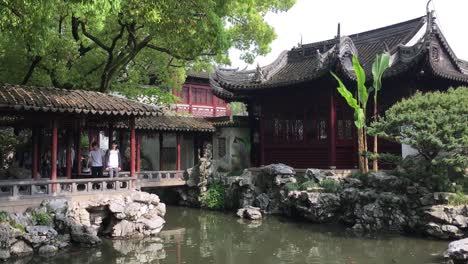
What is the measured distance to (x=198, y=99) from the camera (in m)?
26.3

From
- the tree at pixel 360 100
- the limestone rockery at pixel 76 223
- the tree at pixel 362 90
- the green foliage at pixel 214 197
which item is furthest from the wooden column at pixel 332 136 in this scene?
the limestone rockery at pixel 76 223

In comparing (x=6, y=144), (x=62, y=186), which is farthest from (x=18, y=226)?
(x=6, y=144)

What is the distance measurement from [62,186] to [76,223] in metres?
1.59

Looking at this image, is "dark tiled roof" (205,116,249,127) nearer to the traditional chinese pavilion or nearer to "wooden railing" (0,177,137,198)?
the traditional chinese pavilion

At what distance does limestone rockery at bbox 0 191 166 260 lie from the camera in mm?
8383

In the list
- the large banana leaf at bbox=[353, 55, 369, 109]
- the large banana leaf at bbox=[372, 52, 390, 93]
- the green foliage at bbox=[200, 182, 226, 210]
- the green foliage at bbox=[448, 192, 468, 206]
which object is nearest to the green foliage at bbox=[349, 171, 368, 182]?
the large banana leaf at bbox=[353, 55, 369, 109]

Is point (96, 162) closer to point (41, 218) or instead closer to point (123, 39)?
point (41, 218)

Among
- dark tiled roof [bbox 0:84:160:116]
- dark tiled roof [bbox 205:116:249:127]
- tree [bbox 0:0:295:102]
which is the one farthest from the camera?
dark tiled roof [bbox 205:116:249:127]

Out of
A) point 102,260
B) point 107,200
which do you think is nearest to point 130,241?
point 107,200

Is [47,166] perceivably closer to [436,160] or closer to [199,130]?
[199,130]

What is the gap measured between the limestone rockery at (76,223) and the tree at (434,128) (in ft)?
20.6

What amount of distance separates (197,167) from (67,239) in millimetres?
7862

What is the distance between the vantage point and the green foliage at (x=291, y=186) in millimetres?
13202

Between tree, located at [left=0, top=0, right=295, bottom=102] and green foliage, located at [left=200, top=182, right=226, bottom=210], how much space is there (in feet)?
13.8
